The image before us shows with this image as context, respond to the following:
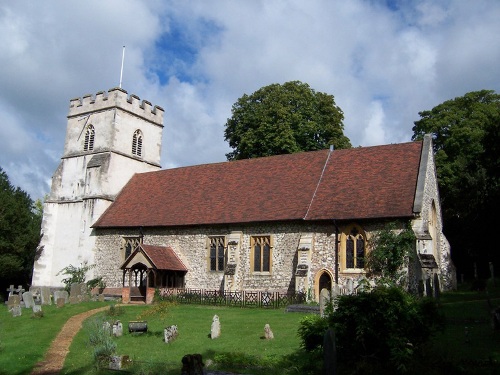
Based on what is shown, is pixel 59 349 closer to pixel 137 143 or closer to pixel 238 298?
pixel 238 298

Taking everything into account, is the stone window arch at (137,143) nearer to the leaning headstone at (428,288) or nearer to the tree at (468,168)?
the tree at (468,168)

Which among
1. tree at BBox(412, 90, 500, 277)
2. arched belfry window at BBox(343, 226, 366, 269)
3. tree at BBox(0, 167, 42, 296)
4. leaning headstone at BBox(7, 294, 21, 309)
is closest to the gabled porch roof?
leaning headstone at BBox(7, 294, 21, 309)

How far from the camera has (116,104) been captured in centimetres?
3512

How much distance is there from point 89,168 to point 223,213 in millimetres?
11256

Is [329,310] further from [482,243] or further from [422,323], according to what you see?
[482,243]

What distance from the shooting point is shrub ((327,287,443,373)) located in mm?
10773

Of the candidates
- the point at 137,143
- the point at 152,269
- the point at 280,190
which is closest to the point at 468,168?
the point at 280,190

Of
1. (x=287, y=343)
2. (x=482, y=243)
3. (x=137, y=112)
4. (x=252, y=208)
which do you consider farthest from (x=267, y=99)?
(x=287, y=343)

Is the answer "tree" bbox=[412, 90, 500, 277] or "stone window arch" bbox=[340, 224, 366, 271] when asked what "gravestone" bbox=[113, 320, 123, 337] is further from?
"tree" bbox=[412, 90, 500, 277]

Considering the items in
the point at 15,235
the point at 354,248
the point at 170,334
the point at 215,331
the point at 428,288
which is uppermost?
the point at 15,235

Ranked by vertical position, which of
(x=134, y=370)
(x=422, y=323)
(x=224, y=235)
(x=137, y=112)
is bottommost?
(x=134, y=370)

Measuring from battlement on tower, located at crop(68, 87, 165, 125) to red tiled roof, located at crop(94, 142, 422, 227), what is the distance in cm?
510

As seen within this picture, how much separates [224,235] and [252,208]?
6.88 feet

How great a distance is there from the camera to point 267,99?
132 feet
